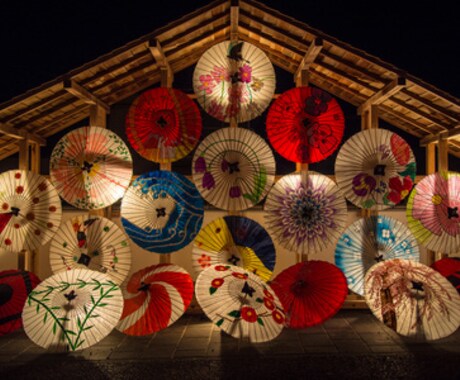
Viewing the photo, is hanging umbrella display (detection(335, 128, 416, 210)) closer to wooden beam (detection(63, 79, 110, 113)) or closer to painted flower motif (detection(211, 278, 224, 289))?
painted flower motif (detection(211, 278, 224, 289))

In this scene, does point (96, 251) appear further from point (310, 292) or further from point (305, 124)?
point (305, 124)

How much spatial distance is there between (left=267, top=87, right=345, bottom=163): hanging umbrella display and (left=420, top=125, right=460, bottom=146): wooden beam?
1.88 meters

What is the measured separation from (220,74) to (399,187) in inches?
126

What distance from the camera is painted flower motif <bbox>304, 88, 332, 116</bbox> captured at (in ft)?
18.9

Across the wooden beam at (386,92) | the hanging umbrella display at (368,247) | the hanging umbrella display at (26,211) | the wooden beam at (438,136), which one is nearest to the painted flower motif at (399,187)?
the hanging umbrella display at (368,247)

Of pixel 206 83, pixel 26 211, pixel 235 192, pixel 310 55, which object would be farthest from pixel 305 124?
pixel 26 211

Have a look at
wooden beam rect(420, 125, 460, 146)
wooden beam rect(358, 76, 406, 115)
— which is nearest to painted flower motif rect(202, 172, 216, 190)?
wooden beam rect(358, 76, 406, 115)

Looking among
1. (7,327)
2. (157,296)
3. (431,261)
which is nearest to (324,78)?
(431,261)

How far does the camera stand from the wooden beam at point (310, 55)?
562 centimetres

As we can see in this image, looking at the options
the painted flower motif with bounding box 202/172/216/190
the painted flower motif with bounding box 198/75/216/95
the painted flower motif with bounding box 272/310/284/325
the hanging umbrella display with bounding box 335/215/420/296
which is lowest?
the painted flower motif with bounding box 272/310/284/325

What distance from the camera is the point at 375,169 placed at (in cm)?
579

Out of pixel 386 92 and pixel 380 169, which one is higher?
pixel 386 92

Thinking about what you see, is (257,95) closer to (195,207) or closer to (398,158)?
(195,207)

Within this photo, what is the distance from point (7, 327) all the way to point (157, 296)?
6.95 ft
